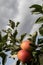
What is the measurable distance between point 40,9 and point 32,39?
506 millimetres

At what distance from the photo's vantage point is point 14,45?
2.83 metres

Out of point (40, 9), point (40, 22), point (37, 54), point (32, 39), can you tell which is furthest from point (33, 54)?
point (40, 9)

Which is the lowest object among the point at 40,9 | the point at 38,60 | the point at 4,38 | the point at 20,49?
the point at 38,60

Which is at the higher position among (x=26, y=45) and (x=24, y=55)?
(x=26, y=45)

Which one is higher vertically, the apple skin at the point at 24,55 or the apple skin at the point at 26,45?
the apple skin at the point at 26,45

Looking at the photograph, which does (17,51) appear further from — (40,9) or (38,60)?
(40,9)

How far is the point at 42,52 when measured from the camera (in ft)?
8.86

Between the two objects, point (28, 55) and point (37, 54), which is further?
point (28, 55)

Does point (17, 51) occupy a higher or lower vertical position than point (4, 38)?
lower

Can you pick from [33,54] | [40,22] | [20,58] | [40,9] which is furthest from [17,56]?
[40,9]

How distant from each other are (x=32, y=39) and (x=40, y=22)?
0.34m

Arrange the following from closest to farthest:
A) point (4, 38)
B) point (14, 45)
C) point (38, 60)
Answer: point (38, 60) < point (14, 45) < point (4, 38)

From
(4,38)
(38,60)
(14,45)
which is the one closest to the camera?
(38,60)

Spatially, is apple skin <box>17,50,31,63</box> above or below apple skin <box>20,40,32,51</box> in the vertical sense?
below
